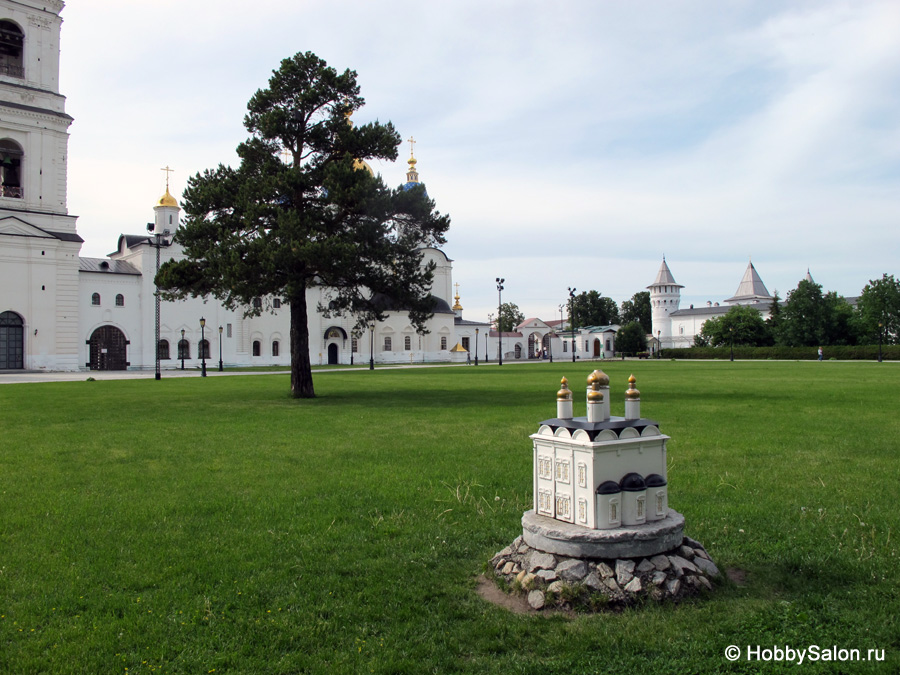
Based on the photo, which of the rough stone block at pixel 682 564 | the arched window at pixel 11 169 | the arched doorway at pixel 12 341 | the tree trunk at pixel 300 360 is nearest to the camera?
the rough stone block at pixel 682 564

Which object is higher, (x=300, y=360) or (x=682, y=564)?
(x=300, y=360)

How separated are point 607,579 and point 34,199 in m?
51.8

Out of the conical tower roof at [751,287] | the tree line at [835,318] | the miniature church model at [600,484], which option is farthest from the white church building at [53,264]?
the conical tower roof at [751,287]

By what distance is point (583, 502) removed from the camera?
4855 mm

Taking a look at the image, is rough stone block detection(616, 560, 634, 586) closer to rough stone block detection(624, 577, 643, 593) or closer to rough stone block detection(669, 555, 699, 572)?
rough stone block detection(624, 577, 643, 593)

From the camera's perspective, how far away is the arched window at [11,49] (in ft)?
140

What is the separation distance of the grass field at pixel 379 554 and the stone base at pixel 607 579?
0.51ft

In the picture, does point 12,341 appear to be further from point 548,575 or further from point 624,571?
point 624,571

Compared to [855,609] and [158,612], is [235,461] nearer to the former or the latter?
[158,612]

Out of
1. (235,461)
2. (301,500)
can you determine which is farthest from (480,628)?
(235,461)

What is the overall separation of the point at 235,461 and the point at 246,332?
54.1 metres

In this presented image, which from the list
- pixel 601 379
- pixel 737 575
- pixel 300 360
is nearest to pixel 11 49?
pixel 300 360

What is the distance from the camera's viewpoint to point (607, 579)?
182 inches

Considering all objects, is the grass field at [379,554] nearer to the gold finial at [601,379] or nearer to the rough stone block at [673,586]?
the rough stone block at [673,586]
